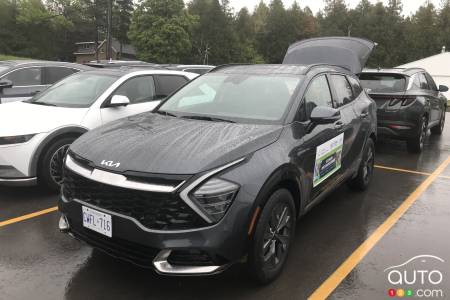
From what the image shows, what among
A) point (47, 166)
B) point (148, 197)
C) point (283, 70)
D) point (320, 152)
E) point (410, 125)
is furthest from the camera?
point (410, 125)

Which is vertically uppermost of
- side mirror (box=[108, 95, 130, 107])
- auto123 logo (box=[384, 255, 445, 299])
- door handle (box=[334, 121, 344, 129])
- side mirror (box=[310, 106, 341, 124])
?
side mirror (box=[310, 106, 341, 124])

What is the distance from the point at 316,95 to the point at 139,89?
10.00ft

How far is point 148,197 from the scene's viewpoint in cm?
298

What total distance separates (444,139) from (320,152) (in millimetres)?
8034

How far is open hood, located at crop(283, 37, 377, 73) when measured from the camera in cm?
861

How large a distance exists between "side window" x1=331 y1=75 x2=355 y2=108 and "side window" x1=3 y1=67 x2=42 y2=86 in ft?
20.5

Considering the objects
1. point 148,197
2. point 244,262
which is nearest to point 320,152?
point 244,262

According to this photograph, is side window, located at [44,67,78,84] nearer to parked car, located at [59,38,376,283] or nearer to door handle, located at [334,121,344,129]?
parked car, located at [59,38,376,283]

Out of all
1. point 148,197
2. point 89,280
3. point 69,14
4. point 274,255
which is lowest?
point 89,280

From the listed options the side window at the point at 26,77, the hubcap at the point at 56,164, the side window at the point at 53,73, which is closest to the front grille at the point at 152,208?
the hubcap at the point at 56,164

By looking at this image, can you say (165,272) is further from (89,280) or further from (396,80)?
(396,80)

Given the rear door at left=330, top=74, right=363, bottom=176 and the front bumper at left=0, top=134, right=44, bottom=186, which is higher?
the rear door at left=330, top=74, right=363, bottom=176

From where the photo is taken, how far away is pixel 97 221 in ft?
10.5

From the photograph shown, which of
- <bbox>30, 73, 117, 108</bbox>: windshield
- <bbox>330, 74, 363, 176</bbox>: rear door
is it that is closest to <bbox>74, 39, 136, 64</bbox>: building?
<bbox>30, 73, 117, 108</bbox>: windshield
